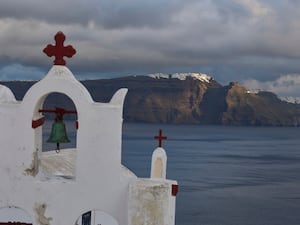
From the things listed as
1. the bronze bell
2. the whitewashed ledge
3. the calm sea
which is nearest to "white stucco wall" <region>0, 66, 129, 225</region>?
the whitewashed ledge

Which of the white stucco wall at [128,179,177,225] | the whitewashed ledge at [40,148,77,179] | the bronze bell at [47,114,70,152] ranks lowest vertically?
the white stucco wall at [128,179,177,225]

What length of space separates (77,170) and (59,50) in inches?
106

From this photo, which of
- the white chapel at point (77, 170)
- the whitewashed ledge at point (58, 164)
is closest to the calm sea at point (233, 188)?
the whitewashed ledge at point (58, 164)

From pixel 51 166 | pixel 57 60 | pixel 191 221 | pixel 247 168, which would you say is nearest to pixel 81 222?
pixel 51 166

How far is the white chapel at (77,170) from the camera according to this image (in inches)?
429

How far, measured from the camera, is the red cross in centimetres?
1098

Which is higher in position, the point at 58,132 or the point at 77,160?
the point at 58,132

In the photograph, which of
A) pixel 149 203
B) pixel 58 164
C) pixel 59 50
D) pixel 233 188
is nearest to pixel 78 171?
pixel 149 203

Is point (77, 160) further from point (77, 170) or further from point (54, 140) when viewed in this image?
point (54, 140)

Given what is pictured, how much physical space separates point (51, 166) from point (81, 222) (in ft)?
18.4

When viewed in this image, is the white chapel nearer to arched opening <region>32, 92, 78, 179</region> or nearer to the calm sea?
arched opening <region>32, 92, 78, 179</region>

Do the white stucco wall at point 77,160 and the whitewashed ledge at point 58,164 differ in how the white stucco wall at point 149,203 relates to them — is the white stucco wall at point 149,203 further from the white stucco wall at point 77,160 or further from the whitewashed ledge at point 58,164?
the whitewashed ledge at point 58,164

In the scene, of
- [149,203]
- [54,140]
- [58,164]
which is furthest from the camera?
[58,164]

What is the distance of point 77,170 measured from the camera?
11.0 m
